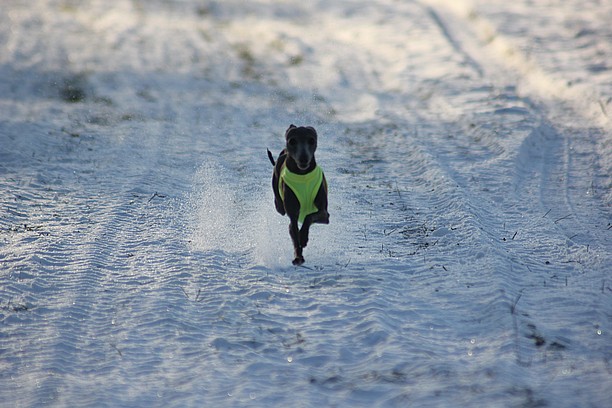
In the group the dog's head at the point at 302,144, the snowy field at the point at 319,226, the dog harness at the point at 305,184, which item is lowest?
the snowy field at the point at 319,226

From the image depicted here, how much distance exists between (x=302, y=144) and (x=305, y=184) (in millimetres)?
455

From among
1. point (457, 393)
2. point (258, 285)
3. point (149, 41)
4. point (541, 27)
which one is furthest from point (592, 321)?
point (149, 41)

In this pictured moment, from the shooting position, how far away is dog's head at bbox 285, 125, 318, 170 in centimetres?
672

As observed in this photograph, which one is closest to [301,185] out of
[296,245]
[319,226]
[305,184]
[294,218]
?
[305,184]

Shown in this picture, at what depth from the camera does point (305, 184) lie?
274 inches

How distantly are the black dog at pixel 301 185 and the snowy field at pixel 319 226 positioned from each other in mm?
426

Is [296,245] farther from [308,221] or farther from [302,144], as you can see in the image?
[302,144]

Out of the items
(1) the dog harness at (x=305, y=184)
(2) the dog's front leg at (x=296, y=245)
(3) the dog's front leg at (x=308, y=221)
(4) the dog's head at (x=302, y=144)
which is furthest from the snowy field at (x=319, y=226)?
(4) the dog's head at (x=302, y=144)

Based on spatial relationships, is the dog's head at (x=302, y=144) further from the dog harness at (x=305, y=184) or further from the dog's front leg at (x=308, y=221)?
the dog's front leg at (x=308, y=221)

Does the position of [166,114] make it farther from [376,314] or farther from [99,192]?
[376,314]

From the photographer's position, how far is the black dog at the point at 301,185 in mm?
6750

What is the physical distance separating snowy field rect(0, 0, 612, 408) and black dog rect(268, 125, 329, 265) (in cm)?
43

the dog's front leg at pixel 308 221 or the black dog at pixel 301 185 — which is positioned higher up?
the black dog at pixel 301 185

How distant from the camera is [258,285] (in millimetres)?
6477
